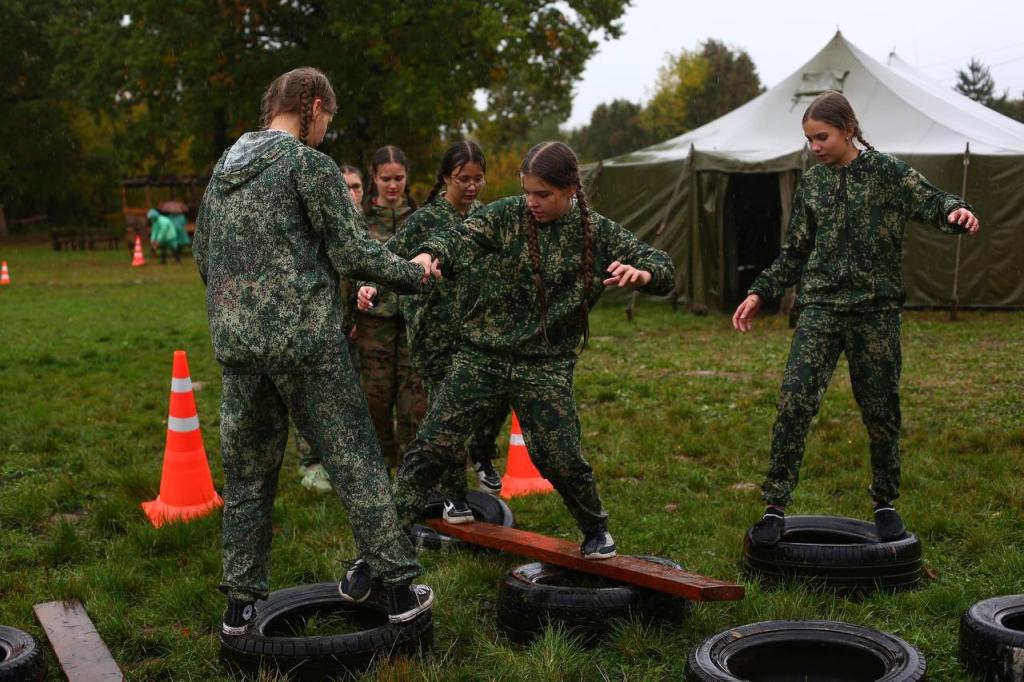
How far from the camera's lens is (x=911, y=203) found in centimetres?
486

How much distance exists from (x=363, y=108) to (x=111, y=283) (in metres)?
8.86

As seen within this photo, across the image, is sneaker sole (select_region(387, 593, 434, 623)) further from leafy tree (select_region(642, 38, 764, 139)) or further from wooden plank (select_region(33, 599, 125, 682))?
leafy tree (select_region(642, 38, 764, 139))

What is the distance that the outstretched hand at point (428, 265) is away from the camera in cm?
409

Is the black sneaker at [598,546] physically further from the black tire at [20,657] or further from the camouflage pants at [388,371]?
the camouflage pants at [388,371]

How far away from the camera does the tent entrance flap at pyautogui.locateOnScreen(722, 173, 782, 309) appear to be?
1706 cm

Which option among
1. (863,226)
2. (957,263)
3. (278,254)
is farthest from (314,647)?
(957,263)

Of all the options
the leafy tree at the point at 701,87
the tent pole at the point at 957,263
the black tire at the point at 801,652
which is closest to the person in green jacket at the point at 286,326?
the black tire at the point at 801,652

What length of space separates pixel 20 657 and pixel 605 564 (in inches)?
84.6

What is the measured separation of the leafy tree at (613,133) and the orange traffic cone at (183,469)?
78.5m

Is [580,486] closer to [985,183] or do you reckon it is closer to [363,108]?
[985,183]

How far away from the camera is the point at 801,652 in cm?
385

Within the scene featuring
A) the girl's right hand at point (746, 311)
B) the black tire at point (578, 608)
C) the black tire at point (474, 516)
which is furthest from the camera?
the black tire at point (474, 516)

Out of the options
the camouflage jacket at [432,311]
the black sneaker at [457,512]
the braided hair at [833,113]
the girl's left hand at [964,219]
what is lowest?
the black sneaker at [457,512]

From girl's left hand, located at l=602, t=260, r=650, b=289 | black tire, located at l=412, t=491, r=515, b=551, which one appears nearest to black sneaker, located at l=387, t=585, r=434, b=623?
black tire, located at l=412, t=491, r=515, b=551
